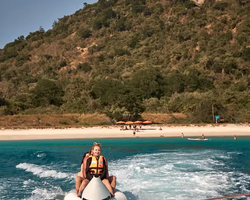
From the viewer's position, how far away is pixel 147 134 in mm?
33156

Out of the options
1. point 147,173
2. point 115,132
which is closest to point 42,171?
point 147,173

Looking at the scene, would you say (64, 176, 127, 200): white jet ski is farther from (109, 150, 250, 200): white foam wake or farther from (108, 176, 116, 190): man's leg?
(109, 150, 250, 200): white foam wake

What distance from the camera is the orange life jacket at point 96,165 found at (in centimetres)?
802

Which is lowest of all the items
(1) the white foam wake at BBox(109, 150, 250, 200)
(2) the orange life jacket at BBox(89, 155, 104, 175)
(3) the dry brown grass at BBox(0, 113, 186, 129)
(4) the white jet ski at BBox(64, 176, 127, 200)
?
(1) the white foam wake at BBox(109, 150, 250, 200)

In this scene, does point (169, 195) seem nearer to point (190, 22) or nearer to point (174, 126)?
point (174, 126)

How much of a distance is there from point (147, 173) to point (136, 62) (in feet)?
244

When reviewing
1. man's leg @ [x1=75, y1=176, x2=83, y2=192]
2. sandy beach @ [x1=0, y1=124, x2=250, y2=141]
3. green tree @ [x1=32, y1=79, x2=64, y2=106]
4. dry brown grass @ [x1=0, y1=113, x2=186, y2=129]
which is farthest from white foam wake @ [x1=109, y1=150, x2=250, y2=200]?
green tree @ [x1=32, y1=79, x2=64, y2=106]

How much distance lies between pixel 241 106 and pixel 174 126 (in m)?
14.9

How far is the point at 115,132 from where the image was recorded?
3503 centimetres

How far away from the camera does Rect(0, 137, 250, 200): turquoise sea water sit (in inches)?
473

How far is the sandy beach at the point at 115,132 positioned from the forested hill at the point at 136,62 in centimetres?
519

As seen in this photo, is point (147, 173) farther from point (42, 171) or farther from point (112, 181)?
point (112, 181)

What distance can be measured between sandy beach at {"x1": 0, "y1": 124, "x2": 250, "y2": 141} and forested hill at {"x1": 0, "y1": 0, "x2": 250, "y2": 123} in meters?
5.19

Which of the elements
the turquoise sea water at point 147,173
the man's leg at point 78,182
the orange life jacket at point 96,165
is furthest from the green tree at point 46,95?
the orange life jacket at point 96,165
